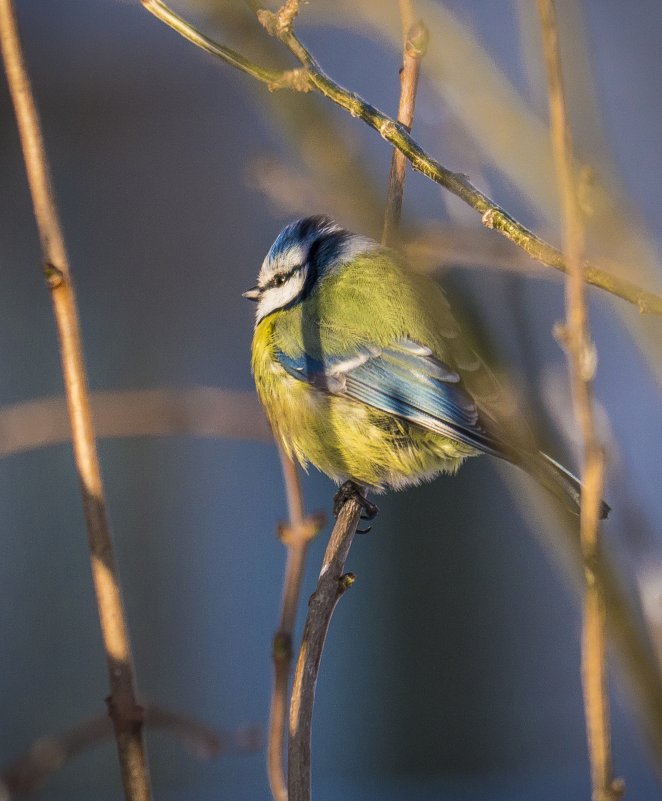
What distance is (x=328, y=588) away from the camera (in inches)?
41.3

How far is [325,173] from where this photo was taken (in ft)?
4.84

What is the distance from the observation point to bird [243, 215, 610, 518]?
5.69 feet

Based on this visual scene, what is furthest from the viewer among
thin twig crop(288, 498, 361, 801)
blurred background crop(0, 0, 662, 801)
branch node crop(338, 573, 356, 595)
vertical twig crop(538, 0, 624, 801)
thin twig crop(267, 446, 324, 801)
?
blurred background crop(0, 0, 662, 801)

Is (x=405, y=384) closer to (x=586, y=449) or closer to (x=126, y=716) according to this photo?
(x=126, y=716)

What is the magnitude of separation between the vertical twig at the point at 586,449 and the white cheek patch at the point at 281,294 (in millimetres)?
1403

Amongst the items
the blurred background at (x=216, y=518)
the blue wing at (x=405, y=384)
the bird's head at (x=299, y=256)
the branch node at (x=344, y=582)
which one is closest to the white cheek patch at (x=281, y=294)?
the bird's head at (x=299, y=256)

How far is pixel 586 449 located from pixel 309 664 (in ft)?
1.30

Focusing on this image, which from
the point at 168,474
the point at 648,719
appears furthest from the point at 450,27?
the point at 168,474

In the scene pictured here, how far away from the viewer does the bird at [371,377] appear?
1.74m

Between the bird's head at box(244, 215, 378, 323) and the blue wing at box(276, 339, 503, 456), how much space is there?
20 centimetres

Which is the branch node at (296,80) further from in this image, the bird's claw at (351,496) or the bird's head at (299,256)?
the bird's head at (299,256)

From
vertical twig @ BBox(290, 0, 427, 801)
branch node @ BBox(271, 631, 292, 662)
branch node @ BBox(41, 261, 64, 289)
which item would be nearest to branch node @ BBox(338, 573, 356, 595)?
vertical twig @ BBox(290, 0, 427, 801)

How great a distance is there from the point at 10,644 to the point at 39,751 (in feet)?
9.40

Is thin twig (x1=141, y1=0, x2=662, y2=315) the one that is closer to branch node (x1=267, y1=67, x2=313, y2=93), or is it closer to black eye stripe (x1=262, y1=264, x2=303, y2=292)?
branch node (x1=267, y1=67, x2=313, y2=93)
